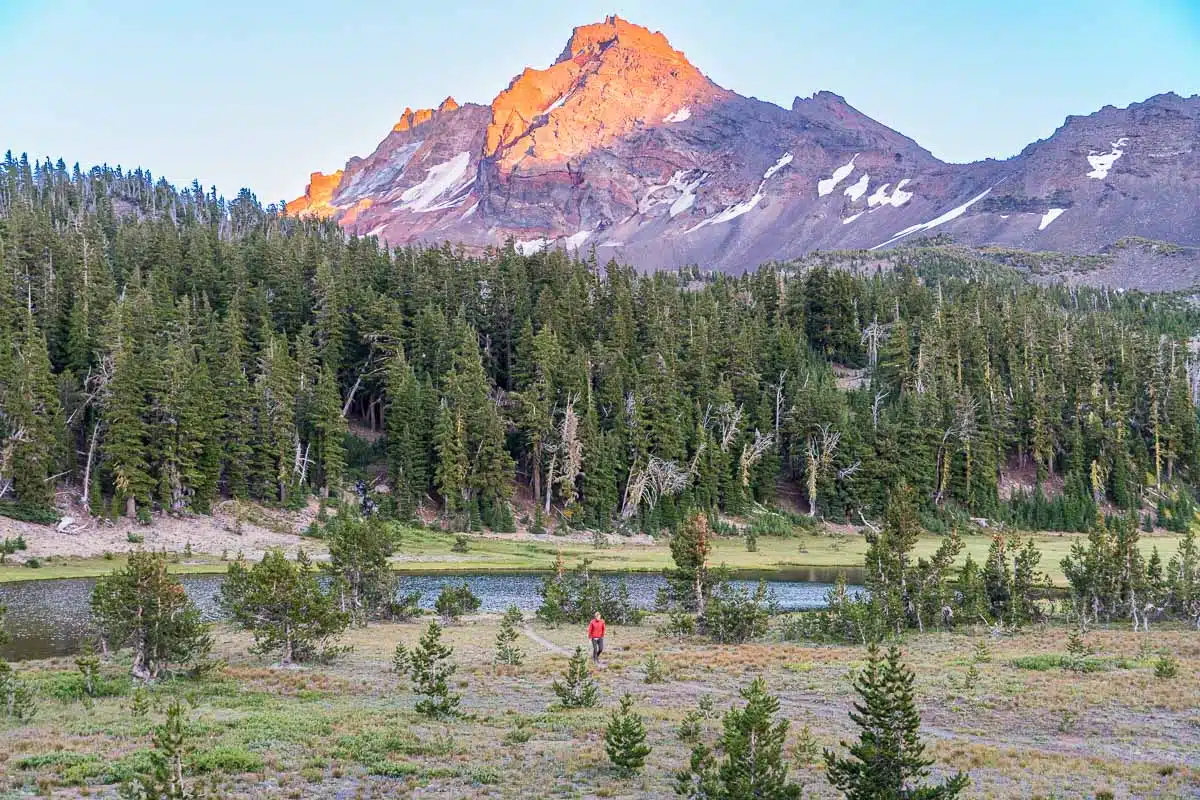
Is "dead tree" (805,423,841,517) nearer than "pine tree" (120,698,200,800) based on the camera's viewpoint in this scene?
No

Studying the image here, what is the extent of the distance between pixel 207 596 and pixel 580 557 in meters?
30.5

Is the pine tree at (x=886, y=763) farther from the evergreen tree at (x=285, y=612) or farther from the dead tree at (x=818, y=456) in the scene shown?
the dead tree at (x=818, y=456)

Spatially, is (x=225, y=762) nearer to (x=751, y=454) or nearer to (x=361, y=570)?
(x=361, y=570)

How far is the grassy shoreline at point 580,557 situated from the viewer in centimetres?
5791

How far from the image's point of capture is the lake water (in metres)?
35.6

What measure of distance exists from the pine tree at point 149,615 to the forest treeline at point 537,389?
4310 centimetres

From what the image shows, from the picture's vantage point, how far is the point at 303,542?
69000 mm

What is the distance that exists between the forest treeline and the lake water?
17623 mm

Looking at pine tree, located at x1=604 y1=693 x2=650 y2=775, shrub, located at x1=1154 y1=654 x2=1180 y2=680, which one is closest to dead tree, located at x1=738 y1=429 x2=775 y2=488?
shrub, located at x1=1154 y1=654 x2=1180 y2=680

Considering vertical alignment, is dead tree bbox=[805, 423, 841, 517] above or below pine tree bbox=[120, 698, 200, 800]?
above

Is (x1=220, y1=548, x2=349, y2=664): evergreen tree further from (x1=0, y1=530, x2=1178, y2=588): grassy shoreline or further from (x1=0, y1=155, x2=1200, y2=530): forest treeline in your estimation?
(x1=0, y1=155, x2=1200, y2=530): forest treeline

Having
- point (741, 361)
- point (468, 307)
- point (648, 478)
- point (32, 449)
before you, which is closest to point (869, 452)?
point (741, 361)

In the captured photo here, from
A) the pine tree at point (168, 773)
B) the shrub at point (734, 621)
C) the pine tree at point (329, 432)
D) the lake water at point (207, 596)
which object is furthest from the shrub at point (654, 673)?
the pine tree at point (329, 432)

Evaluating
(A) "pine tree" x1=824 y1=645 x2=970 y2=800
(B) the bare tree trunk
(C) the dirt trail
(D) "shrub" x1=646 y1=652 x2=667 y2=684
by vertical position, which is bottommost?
(C) the dirt trail
